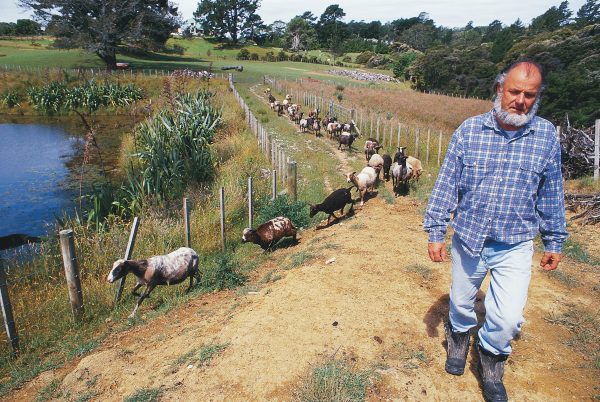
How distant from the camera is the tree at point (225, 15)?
88.1m

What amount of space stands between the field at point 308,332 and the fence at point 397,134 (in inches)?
276

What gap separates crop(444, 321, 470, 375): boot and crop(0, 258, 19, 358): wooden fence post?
5.37 metres

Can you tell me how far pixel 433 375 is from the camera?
3631 millimetres

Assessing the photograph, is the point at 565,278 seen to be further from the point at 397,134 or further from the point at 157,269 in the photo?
the point at 397,134

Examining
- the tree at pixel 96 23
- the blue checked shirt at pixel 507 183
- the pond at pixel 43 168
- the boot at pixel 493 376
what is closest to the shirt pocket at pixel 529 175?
the blue checked shirt at pixel 507 183

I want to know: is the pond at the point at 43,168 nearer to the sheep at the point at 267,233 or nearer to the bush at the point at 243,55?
the sheep at the point at 267,233

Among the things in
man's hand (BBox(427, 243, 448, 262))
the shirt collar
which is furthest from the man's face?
man's hand (BBox(427, 243, 448, 262))

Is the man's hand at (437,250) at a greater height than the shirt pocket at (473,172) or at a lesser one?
lesser

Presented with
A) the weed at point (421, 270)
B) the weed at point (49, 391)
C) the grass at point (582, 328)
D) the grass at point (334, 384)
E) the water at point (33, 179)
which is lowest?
the water at point (33, 179)

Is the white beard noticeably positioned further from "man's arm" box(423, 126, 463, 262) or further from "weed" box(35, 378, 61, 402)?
"weed" box(35, 378, 61, 402)

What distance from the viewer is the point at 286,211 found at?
8.90 metres

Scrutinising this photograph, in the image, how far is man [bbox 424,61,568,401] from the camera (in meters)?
3.06

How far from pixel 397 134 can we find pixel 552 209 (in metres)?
14.9

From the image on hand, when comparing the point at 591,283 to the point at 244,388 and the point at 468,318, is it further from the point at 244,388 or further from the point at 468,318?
the point at 244,388
